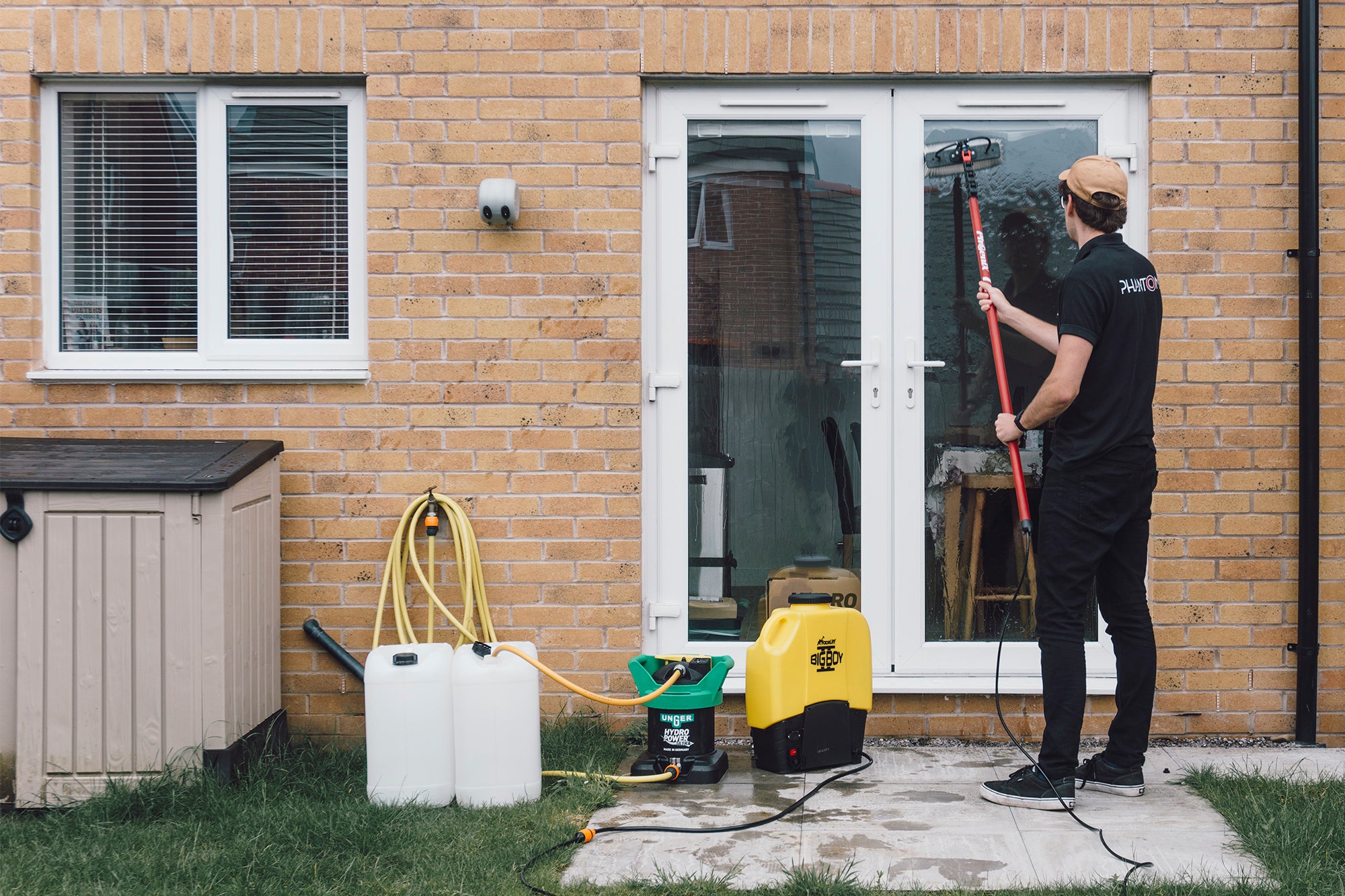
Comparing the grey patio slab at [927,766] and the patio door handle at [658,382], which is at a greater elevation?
the patio door handle at [658,382]

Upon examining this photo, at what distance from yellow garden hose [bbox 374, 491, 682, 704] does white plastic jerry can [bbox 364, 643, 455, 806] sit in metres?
0.41

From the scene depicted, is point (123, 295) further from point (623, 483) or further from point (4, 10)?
point (623, 483)

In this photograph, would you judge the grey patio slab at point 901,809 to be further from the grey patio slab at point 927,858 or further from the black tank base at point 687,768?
the black tank base at point 687,768

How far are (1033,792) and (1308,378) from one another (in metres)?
1.97

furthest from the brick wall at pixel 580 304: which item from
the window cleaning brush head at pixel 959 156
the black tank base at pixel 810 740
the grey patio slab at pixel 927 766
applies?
the black tank base at pixel 810 740

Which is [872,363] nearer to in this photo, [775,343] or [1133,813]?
[775,343]

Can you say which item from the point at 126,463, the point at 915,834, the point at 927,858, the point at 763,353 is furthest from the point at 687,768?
the point at 126,463

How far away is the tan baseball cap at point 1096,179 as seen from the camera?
3807mm

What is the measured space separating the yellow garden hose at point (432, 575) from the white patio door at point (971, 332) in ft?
4.29

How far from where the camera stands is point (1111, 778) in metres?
3.98

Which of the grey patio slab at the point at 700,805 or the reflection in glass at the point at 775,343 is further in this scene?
the reflection in glass at the point at 775,343

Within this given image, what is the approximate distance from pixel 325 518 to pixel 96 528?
93 centimetres

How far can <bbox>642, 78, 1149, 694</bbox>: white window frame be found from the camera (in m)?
4.71

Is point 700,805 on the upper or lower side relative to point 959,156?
lower
